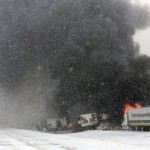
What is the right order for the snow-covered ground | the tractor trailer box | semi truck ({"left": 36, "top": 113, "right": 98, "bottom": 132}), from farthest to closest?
semi truck ({"left": 36, "top": 113, "right": 98, "bottom": 132}) < the tractor trailer box < the snow-covered ground

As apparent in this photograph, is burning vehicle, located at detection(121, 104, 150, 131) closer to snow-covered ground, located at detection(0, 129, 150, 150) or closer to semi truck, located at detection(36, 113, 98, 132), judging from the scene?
semi truck, located at detection(36, 113, 98, 132)

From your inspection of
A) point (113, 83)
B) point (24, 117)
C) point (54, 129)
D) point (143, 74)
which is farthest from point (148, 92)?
point (24, 117)

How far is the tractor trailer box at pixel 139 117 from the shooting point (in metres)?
45.1

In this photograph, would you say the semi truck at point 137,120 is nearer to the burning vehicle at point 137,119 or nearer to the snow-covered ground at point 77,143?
the burning vehicle at point 137,119

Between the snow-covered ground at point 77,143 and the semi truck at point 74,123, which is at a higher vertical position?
the semi truck at point 74,123

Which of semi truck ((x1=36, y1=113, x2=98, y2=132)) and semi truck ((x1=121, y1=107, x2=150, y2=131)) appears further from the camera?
semi truck ((x1=36, y1=113, x2=98, y2=132))

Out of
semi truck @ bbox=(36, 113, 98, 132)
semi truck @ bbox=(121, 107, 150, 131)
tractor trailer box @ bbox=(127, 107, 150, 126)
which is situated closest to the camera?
tractor trailer box @ bbox=(127, 107, 150, 126)

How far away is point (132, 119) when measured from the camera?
162 feet

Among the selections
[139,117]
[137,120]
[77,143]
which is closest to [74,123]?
[137,120]

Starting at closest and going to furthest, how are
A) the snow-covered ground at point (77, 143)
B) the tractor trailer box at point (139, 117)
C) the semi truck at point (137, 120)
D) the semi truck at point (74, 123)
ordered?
1. the snow-covered ground at point (77, 143)
2. the tractor trailer box at point (139, 117)
3. the semi truck at point (137, 120)
4. the semi truck at point (74, 123)

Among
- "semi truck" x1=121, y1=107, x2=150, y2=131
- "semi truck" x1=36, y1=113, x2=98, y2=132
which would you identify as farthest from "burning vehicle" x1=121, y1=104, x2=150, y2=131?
"semi truck" x1=36, y1=113, x2=98, y2=132

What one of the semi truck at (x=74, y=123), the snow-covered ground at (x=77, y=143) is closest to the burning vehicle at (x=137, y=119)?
the semi truck at (x=74, y=123)

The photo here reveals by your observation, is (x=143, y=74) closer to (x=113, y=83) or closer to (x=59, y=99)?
(x=113, y=83)

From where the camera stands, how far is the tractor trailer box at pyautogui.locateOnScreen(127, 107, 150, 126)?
1774 inches
